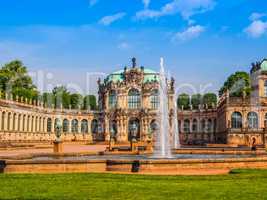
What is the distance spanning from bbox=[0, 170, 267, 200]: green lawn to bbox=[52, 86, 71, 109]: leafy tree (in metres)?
89.6

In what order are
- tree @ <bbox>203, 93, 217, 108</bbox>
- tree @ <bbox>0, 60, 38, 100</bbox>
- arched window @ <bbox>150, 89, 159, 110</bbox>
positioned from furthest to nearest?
tree @ <bbox>203, 93, 217, 108</bbox> < arched window @ <bbox>150, 89, 159, 110</bbox> < tree @ <bbox>0, 60, 38, 100</bbox>

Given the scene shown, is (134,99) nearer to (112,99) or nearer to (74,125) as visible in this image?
(112,99)

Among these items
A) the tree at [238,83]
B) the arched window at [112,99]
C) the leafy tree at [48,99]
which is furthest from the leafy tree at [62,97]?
the tree at [238,83]

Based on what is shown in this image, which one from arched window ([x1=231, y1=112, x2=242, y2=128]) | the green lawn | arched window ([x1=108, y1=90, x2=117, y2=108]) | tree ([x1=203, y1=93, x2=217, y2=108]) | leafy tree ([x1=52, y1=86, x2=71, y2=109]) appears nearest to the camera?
the green lawn

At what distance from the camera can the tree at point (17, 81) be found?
9438 centimetres

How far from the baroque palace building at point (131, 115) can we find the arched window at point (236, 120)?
150cm

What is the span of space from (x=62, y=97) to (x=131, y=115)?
29411 millimetres

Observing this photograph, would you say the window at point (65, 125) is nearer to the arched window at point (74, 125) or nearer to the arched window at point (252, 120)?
the arched window at point (74, 125)

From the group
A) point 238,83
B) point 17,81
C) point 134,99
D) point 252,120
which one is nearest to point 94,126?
point 134,99

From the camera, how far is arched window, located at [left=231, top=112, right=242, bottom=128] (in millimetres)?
80000

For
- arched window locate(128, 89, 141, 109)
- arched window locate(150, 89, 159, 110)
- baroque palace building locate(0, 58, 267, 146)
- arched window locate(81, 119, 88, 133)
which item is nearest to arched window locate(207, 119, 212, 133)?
baroque palace building locate(0, 58, 267, 146)

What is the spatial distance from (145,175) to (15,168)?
6.75 meters

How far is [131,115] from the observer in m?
98.8

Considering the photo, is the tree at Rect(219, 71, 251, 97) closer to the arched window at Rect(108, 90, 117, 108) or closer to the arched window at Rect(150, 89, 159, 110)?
the arched window at Rect(150, 89, 159, 110)
